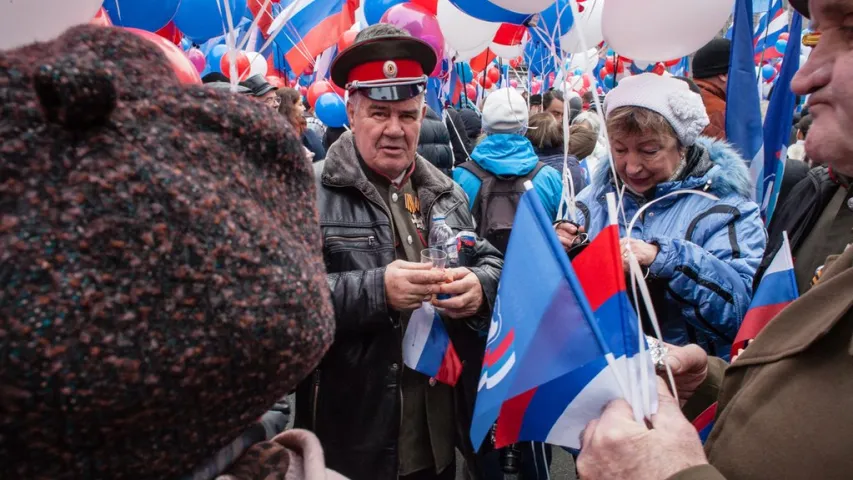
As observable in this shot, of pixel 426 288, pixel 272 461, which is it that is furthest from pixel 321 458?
pixel 426 288

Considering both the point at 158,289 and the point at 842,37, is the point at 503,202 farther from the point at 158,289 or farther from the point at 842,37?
the point at 158,289

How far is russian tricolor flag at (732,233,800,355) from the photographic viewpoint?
1746 mm

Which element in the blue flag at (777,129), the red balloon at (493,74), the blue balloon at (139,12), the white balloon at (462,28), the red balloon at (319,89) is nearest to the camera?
the blue balloon at (139,12)

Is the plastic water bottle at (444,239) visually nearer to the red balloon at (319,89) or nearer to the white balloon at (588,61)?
the white balloon at (588,61)

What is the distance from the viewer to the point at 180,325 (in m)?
0.54

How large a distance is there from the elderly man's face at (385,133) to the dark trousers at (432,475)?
1077mm

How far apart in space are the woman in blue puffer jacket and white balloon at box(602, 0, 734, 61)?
0.18 meters

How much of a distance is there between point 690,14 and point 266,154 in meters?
2.05

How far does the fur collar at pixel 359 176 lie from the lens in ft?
6.42

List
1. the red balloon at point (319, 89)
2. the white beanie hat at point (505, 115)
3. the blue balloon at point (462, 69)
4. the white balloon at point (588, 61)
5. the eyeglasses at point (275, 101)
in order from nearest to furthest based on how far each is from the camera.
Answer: the white balloon at point (588, 61) → the white beanie hat at point (505, 115) → the eyeglasses at point (275, 101) → the red balloon at point (319, 89) → the blue balloon at point (462, 69)

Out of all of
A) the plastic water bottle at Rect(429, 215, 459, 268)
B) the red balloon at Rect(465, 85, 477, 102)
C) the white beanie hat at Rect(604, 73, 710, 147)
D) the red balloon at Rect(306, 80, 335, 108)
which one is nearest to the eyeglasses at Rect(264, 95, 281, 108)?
the plastic water bottle at Rect(429, 215, 459, 268)

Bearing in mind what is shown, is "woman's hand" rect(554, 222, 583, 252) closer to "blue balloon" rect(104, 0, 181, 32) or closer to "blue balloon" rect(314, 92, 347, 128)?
"blue balloon" rect(104, 0, 181, 32)

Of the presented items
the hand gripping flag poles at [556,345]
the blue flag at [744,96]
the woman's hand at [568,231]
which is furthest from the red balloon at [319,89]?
the hand gripping flag poles at [556,345]

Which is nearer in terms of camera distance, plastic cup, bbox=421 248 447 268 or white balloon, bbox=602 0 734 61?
plastic cup, bbox=421 248 447 268
